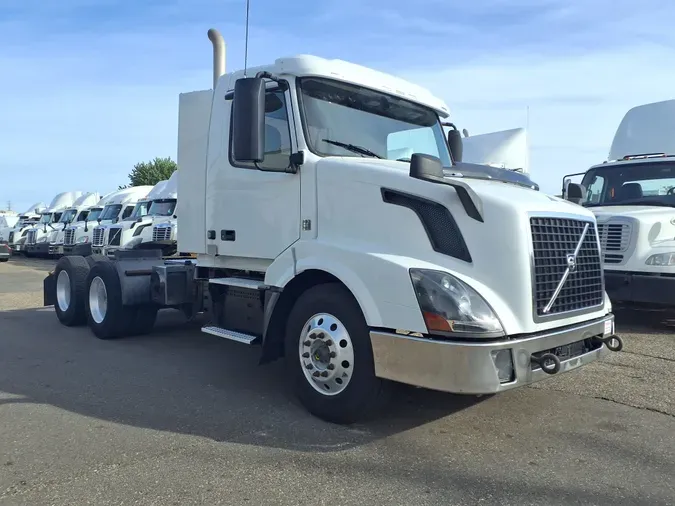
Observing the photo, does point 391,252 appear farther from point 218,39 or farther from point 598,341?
point 218,39

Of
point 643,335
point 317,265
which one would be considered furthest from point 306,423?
point 643,335

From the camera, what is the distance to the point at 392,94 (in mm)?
5707

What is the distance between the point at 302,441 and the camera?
4.25 m

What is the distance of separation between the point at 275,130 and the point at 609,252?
18.0ft

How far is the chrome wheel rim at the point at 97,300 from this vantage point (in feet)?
25.8

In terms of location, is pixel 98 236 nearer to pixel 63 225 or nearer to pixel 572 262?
pixel 63 225

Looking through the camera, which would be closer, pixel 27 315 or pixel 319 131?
pixel 319 131

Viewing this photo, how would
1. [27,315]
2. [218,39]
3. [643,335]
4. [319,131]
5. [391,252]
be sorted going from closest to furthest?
[391,252] → [319,131] → [643,335] → [218,39] → [27,315]

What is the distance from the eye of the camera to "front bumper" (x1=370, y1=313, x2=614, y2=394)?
382 cm

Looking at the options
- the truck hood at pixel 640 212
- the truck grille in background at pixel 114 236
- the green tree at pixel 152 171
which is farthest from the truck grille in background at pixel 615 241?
the green tree at pixel 152 171

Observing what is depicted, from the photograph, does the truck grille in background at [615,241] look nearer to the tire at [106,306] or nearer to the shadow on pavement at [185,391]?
the shadow on pavement at [185,391]

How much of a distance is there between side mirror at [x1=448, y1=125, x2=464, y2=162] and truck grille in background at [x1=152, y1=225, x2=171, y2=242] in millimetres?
13600

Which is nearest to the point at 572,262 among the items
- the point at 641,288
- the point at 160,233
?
the point at 641,288

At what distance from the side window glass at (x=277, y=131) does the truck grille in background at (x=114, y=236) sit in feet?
53.1
